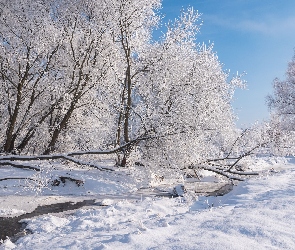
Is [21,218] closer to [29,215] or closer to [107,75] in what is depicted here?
[29,215]

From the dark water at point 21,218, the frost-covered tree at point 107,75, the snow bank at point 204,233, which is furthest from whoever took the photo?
the frost-covered tree at point 107,75

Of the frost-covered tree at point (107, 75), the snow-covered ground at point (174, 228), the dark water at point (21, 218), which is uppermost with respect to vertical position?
the frost-covered tree at point (107, 75)

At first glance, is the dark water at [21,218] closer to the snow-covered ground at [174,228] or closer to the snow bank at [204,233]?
the snow-covered ground at [174,228]

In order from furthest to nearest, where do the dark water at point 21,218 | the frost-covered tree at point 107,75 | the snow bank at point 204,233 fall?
1. the frost-covered tree at point 107,75
2. the dark water at point 21,218
3. the snow bank at point 204,233

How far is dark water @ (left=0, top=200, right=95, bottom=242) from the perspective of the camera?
8.34m

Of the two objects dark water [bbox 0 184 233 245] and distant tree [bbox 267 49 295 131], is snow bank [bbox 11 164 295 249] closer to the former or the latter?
dark water [bbox 0 184 233 245]

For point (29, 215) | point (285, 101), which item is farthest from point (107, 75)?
point (285, 101)

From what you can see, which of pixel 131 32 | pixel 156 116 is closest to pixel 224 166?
pixel 156 116

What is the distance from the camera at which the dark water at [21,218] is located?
834 cm

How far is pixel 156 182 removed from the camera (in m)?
15.9

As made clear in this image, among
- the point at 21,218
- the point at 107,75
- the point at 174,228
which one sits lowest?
the point at 21,218

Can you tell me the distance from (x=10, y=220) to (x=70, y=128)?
358 inches

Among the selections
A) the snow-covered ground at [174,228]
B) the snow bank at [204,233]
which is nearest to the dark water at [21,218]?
the snow-covered ground at [174,228]

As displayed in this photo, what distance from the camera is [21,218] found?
10.0 m
